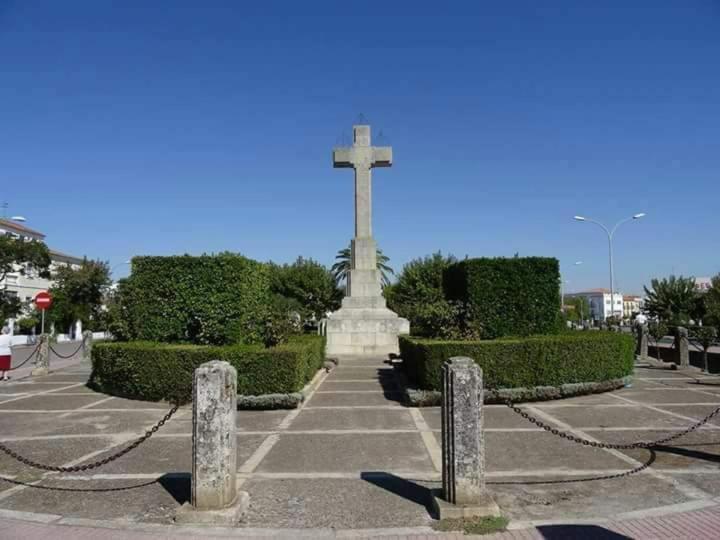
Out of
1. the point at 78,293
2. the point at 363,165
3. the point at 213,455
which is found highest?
the point at 363,165

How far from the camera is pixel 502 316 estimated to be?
42.5 feet

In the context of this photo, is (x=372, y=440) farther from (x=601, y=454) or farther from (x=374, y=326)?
(x=374, y=326)

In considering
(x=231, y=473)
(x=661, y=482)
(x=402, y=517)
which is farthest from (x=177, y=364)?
(x=661, y=482)

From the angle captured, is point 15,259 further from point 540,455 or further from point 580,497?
point 580,497

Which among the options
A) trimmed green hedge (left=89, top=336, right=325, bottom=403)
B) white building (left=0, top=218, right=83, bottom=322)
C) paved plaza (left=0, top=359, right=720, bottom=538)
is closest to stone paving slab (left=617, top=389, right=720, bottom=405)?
paved plaza (left=0, top=359, right=720, bottom=538)

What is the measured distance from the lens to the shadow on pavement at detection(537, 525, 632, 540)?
4391 mm

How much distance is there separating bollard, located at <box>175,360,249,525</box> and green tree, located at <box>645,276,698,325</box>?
41.1m

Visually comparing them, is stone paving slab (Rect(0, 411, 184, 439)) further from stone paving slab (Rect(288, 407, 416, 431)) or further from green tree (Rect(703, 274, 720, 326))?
green tree (Rect(703, 274, 720, 326))

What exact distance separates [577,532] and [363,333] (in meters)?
18.5

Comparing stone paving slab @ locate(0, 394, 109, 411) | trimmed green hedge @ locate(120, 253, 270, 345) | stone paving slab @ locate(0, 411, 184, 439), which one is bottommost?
stone paving slab @ locate(0, 394, 109, 411)

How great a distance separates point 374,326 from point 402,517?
18037mm

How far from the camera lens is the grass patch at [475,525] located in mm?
4566

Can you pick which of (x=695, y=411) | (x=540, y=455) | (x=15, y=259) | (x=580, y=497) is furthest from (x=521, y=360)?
(x=15, y=259)

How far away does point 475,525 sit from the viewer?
15.2 ft
